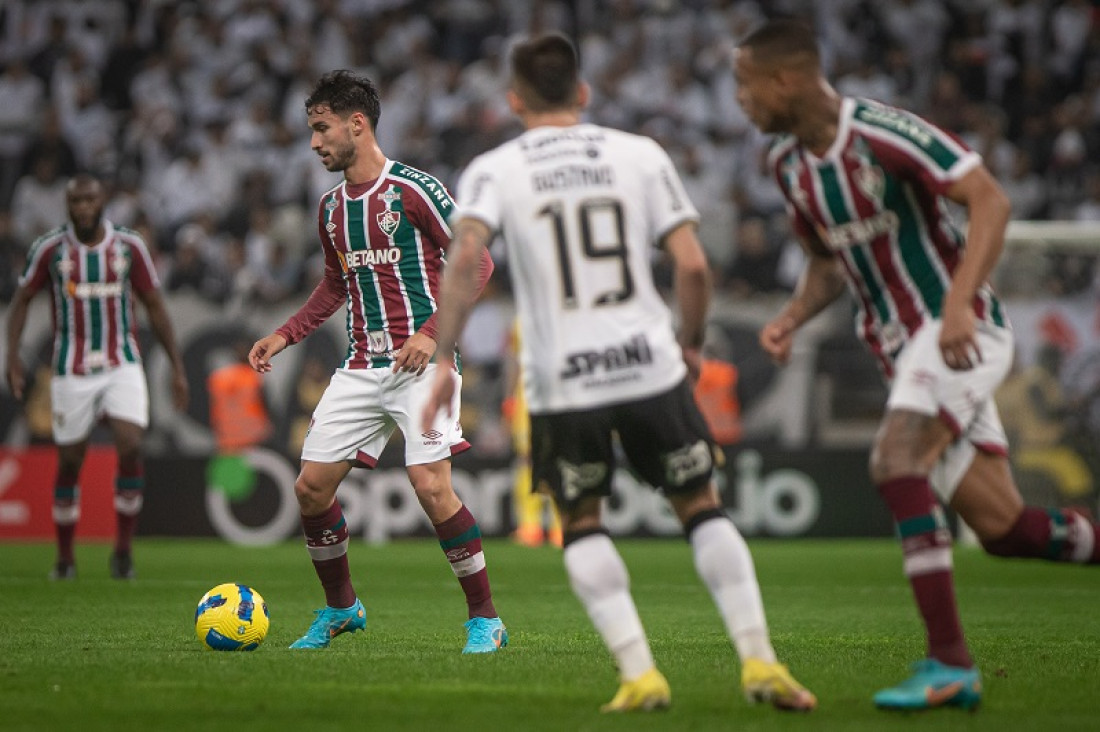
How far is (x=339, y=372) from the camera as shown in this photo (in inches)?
296

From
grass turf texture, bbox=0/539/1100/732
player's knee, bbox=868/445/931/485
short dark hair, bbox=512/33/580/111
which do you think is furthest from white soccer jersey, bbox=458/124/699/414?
grass turf texture, bbox=0/539/1100/732

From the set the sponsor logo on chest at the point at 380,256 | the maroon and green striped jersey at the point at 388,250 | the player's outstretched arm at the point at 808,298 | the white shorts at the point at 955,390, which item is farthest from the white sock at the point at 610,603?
the sponsor logo on chest at the point at 380,256

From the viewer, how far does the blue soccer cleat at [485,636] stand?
23.6 feet

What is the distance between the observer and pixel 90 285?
11.9 metres

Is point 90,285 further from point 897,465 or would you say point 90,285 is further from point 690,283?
point 897,465

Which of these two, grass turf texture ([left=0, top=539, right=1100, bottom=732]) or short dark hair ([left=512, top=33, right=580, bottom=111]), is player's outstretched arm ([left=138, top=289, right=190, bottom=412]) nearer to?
grass turf texture ([left=0, top=539, right=1100, bottom=732])

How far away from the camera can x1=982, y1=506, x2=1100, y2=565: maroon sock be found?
554cm

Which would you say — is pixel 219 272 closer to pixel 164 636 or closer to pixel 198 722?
pixel 164 636

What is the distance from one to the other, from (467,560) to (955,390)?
2.82m

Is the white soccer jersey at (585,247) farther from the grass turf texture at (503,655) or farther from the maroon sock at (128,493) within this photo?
the maroon sock at (128,493)

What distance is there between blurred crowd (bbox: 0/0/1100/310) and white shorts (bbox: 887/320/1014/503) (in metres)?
12.1

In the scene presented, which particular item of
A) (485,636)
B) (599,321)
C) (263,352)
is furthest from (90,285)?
(599,321)

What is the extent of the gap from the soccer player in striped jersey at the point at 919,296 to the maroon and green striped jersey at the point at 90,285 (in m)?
7.26

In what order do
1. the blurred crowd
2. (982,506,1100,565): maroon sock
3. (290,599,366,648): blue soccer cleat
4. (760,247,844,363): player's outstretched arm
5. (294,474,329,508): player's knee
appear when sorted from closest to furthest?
1. (982,506,1100,565): maroon sock
2. (760,247,844,363): player's outstretched arm
3. (294,474,329,508): player's knee
4. (290,599,366,648): blue soccer cleat
5. the blurred crowd
